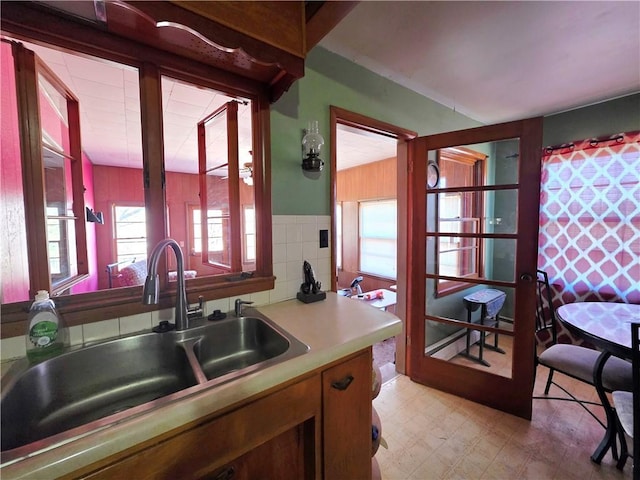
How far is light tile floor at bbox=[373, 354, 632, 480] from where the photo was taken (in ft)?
4.50

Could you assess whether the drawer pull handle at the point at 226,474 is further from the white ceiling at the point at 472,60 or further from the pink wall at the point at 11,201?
the white ceiling at the point at 472,60

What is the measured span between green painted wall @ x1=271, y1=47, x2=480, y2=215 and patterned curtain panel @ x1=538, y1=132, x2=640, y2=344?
6.39 feet

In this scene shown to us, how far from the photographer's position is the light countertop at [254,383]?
0.51 m

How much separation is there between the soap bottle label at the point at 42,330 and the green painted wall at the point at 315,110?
3.13 feet

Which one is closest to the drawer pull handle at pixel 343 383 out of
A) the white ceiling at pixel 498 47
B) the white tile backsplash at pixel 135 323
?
the white tile backsplash at pixel 135 323

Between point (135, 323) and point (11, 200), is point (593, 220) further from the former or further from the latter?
point (11, 200)

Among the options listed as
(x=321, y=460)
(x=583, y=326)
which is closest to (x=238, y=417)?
(x=321, y=460)

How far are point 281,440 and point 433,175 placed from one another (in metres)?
2.06

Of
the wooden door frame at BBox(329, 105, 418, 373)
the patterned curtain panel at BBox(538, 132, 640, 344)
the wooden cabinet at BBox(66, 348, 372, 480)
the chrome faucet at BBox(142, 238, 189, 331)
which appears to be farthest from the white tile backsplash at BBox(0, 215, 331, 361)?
the patterned curtain panel at BBox(538, 132, 640, 344)

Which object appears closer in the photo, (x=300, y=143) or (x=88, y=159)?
(x=300, y=143)

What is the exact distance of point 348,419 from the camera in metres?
0.98

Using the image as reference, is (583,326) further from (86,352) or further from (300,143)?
(86,352)

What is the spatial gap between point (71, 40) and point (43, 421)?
125 cm

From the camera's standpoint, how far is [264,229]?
137 centimetres
